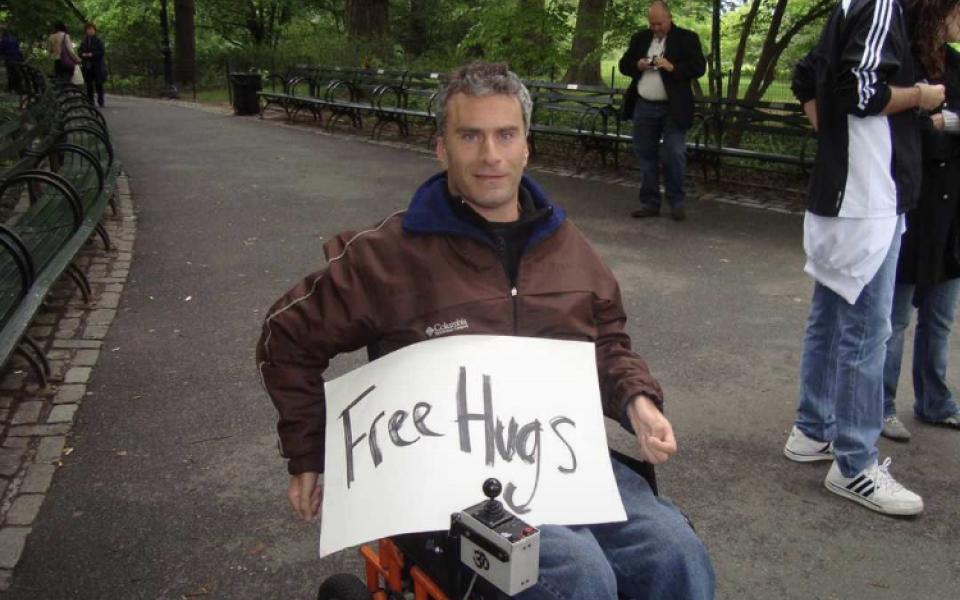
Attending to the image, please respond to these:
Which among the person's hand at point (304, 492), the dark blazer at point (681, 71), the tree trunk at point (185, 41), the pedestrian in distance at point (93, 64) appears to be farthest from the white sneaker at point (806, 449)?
the tree trunk at point (185, 41)

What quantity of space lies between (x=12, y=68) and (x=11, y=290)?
54.2 ft

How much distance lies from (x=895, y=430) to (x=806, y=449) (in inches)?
21.2

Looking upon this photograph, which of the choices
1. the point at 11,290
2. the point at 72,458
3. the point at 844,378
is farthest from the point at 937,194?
the point at 11,290

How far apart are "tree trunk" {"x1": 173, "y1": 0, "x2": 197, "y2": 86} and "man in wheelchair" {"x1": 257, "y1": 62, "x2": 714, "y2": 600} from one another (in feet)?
92.5

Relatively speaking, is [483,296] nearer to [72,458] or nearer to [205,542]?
[205,542]

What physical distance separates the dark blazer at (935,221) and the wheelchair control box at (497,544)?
280 centimetres

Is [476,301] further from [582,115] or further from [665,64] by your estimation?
[582,115]

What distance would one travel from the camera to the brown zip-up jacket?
246 cm

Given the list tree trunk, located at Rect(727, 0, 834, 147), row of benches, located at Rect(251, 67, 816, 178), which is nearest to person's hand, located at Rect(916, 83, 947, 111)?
row of benches, located at Rect(251, 67, 816, 178)

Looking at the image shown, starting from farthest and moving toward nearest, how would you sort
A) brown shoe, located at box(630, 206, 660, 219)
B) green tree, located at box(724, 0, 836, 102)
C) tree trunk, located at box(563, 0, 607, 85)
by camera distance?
1. tree trunk, located at box(563, 0, 607, 85)
2. green tree, located at box(724, 0, 836, 102)
3. brown shoe, located at box(630, 206, 660, 219)

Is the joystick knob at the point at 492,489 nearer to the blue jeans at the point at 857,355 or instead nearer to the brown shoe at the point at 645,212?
the blue jeans at the point at 857,355

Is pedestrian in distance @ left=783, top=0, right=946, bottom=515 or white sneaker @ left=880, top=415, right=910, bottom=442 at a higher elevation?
pedestrian in distance @ left=783, top=0, right=946, bottom=515

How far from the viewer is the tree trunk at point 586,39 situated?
42.6 feet

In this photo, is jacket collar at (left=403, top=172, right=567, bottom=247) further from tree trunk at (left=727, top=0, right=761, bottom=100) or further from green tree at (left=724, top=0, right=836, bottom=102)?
tree trunk at (left=727, top=0, right=761, bottom=100)
